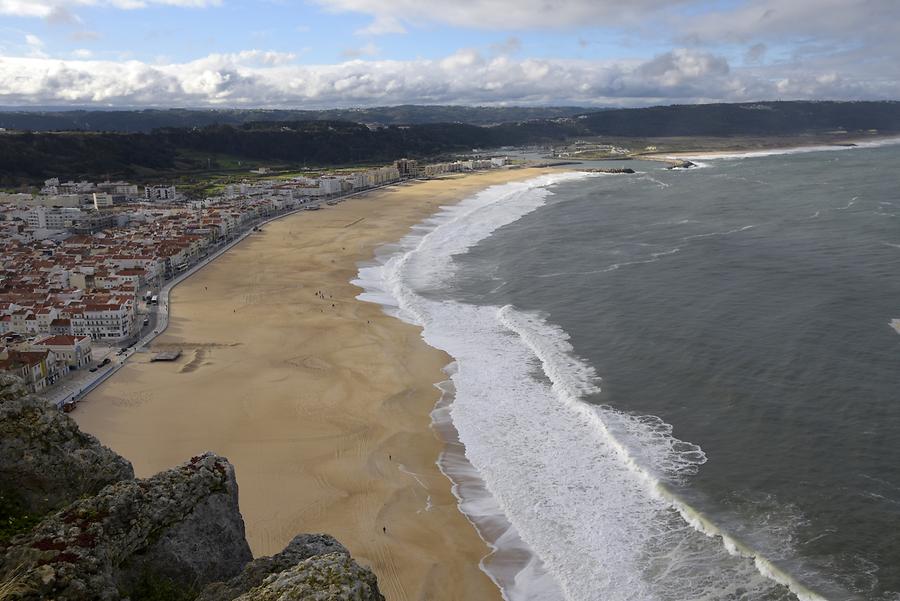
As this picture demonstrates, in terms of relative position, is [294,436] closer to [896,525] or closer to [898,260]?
[896,525]

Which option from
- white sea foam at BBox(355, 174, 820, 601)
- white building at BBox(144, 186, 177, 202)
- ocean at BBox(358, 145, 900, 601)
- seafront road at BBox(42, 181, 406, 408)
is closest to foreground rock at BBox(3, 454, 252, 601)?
white sea foam at BBox(355, 174, 820, 601)

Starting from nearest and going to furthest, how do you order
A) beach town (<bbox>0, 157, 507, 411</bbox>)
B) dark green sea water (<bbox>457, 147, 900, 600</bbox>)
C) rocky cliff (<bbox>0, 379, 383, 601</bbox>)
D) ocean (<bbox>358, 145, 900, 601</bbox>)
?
rocky cliff (<bbox>0, 379, 383, 601</bbox>), ocean (<bbox>358, 145, 900, 601</bbox>), dark green sea water (<bbox>457, 147, 900, 600</bbox>), beach town (<bbox>0, 157, 507, 411</bbox>)

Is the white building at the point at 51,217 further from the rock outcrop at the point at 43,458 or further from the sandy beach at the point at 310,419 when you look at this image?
the rock outcrop at the point at 43,458

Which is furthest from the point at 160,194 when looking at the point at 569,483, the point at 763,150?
the point at 763,150

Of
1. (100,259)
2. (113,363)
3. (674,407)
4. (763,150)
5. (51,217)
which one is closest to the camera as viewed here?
(674,407)

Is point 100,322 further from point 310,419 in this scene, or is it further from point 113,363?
point 310,419

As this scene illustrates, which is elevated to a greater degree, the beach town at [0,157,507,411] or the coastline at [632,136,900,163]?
the coastline at [632,136,900,163]

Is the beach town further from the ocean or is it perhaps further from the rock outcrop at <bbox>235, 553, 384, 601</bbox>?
the rock outcrop at <bbox>235, 553, 384, 601</bbox>
